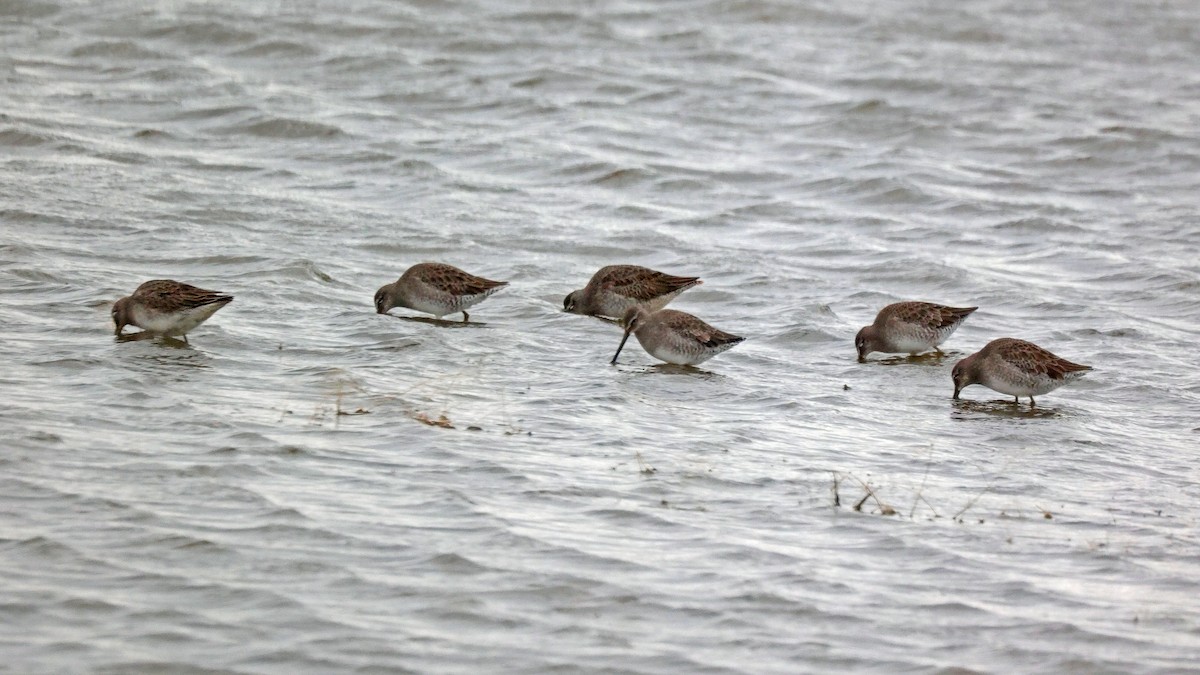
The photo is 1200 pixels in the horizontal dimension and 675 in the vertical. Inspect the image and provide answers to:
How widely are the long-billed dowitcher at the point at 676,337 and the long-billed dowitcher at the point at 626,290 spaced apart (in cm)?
124

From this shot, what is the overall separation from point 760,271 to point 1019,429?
13.9ft

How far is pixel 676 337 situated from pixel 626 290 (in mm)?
1757

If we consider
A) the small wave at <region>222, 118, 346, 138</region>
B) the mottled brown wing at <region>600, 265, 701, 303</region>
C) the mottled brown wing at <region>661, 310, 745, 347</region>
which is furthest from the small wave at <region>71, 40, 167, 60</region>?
the mottled brown wing at <region>661, 310, 745, 347</region>

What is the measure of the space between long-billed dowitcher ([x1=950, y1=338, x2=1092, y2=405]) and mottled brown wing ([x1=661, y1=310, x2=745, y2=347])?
4.96 feet

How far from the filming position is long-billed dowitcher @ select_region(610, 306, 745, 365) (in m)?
10.3

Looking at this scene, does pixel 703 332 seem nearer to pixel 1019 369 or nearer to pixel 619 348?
pixel 619 348

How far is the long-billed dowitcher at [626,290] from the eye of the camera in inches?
468

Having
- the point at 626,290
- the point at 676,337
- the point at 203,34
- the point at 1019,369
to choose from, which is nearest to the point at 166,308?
the point at 676,337

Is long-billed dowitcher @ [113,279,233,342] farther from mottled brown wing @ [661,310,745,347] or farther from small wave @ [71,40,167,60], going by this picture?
small wave @ [71,40,167,60]

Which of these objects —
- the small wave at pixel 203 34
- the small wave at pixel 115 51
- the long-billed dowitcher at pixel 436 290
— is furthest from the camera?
the small wave at pixel 203 34

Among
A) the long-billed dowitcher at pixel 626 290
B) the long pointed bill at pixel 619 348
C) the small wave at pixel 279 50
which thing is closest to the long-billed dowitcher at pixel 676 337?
the long pointed bill at pixel 619 348

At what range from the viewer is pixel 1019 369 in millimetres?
9922

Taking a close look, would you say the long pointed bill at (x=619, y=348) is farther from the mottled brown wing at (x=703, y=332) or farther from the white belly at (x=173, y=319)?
the white belly at (x=173, y=319)

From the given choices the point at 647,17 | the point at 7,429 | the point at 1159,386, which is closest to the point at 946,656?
the point at 7,429
